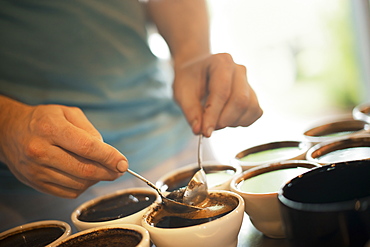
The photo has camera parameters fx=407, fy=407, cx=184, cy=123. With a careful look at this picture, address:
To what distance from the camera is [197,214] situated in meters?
0.61

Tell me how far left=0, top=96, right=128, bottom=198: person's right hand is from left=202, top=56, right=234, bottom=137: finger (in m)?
0.23

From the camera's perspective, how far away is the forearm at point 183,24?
103cm

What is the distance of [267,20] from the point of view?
6.08ft

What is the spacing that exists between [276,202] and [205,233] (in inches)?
5.6

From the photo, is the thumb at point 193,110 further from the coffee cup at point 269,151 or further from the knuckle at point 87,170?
the knuckle at point 87,170

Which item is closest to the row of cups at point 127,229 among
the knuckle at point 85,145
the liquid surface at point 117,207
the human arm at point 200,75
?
the liquid surface at point 117,207

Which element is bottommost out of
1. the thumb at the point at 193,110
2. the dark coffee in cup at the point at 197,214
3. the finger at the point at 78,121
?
the dark coffee in cup at the point at 197,214

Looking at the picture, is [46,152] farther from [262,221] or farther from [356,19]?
[356,19]

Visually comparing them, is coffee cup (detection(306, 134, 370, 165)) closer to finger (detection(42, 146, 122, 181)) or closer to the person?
the person

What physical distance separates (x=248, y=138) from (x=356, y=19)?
3.67 feet

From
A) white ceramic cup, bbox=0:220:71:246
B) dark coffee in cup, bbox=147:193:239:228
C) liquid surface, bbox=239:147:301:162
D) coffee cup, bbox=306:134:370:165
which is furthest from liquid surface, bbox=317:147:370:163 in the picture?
white ceramic cup, bbox=0:220:71:246

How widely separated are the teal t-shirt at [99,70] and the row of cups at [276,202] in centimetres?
23

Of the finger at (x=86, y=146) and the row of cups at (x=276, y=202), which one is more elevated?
the finger at (x=86, y=146)

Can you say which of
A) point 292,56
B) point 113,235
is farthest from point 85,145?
point 292,56
